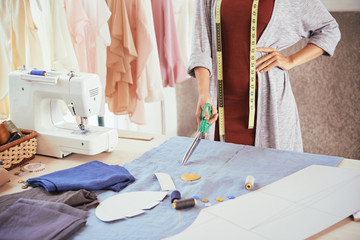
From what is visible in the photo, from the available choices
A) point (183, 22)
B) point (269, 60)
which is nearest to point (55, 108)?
point (269, 60)

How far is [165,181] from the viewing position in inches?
51.3

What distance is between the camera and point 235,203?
1.14 m

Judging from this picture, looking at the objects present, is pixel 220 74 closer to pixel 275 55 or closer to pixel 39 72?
pixel 275 55

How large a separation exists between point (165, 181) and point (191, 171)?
0.43ft

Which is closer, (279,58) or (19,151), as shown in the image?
(19,151)

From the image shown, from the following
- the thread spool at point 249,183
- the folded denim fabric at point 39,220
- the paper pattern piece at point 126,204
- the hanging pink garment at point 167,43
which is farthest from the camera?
the hanging pink garment at point 167,43

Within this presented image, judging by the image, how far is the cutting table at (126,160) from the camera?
103cm

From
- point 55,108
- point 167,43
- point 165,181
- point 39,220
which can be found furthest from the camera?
point 167,43

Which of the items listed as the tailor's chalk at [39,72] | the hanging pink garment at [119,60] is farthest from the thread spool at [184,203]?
the hanging pink garment at [119,60]

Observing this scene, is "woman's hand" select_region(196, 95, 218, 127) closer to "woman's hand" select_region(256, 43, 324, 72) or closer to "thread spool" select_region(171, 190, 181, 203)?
"woman's hand" select_region(256, 43, 324, 72)

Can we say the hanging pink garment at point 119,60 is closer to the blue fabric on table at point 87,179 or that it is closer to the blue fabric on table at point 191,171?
the blue fabric on table at point 191,171

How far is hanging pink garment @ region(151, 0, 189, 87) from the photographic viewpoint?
2.92 meters

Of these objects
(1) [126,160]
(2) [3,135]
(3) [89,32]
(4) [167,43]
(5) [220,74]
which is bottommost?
(1) [126,160]

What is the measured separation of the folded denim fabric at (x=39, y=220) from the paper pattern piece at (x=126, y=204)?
6 cm
